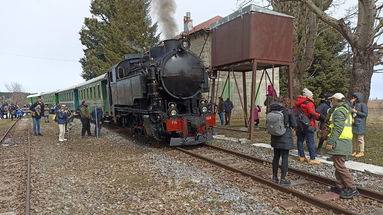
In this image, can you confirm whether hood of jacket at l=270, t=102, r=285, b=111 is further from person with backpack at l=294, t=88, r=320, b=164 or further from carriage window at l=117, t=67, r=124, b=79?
carriage window at l=117, t=67, r=124, b=79

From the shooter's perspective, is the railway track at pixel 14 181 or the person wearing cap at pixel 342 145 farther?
the railway track at pixel 14 181

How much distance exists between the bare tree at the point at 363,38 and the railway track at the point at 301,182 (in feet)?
16.0

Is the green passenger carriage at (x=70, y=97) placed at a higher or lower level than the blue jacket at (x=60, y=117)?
higher

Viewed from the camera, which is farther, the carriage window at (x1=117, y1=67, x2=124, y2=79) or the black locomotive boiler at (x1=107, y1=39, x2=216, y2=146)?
the carriage window at (x1=117, y1=67, x2=124, y2=79)

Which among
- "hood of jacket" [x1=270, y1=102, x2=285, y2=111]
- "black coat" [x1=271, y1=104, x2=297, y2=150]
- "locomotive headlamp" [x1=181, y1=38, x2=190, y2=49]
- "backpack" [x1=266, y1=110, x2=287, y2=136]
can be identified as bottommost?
"black coat" [x1=271, y1=104, x2=297, y2=150]

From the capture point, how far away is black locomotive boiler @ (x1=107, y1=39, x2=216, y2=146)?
879 cm

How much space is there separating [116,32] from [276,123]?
26.7 meters

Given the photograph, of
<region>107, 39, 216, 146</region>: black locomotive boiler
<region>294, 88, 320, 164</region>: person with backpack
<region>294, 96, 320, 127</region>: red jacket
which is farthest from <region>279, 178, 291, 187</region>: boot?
<region>107, 39, 216, 146</region>: black locomotive boiler

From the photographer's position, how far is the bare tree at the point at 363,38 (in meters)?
9.33

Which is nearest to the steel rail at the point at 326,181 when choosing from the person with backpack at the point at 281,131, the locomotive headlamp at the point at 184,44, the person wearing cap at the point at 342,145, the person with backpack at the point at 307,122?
the person wearing cap at the point at 342,145

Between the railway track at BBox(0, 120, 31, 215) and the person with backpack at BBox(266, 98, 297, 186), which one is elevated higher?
the person with backpack at BBox(266, 98, 297, 186)

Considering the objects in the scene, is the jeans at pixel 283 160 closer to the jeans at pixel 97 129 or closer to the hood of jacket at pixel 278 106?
the hood of jacket at pixel 278 106

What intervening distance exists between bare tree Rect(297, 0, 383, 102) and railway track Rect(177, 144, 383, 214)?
4881 millimetres

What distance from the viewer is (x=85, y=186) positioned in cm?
570
